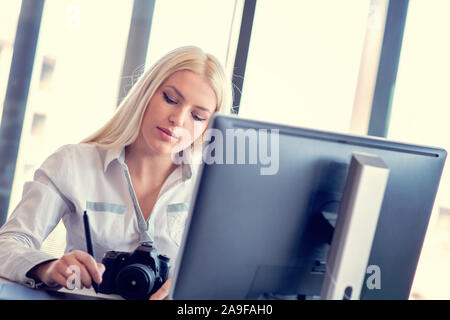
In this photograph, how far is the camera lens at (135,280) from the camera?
0.88 meters

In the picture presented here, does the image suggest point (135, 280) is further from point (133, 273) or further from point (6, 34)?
point (6, 34)

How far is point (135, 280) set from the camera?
0.88 meters

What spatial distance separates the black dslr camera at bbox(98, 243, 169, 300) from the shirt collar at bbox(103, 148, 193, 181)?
597 millimetres

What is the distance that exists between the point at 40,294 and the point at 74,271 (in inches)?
2.9

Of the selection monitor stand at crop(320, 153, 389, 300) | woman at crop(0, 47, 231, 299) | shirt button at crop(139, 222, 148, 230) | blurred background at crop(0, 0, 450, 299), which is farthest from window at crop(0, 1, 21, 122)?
monitor stand at crop(320, 153, 389, 300)

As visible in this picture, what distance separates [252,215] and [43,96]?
2.02 m

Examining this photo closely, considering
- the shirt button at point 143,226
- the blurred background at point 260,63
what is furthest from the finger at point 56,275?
the blurred background at point 260,63

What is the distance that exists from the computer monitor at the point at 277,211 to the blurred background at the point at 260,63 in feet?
5.06

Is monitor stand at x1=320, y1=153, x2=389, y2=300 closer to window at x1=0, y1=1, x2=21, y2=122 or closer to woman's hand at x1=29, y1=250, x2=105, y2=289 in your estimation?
woman's hand at x1=29, y1=250, x2=105, y2=289

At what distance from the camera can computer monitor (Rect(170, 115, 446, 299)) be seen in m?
0.74

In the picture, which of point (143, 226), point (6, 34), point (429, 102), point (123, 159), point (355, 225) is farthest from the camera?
point (6, 34)

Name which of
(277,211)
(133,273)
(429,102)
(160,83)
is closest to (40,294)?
(133,273)

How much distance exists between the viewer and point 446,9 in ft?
7.50
